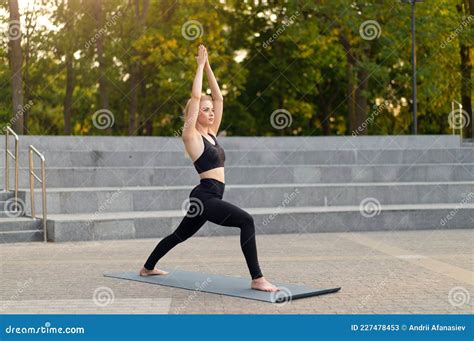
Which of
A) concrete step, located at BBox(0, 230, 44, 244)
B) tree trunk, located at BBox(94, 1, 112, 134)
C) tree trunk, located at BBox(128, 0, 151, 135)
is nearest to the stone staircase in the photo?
concrete step, located at BBox(0, 230, 44, 244)

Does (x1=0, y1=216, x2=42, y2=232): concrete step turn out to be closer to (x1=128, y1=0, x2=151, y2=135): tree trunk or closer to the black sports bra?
the black sports bra

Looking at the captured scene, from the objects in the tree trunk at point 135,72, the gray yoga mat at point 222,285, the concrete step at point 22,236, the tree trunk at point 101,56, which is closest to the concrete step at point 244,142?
the concrete step at point 22,236

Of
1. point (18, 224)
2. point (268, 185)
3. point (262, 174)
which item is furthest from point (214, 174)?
point (262, 174)

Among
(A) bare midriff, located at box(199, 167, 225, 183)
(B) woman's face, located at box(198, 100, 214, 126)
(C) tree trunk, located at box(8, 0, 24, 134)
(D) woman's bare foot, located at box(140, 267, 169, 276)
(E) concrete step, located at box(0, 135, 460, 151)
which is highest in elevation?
(C) tree trunk, located at box(8, 0, 24, 134)

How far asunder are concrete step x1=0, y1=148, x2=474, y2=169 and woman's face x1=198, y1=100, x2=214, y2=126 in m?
10.9

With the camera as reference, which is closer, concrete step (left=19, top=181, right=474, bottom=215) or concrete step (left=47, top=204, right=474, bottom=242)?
concrete step (left=47, top=204, right=474, bottom=242)

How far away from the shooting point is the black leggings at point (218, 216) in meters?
7.67

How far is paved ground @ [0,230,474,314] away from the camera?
282 inches

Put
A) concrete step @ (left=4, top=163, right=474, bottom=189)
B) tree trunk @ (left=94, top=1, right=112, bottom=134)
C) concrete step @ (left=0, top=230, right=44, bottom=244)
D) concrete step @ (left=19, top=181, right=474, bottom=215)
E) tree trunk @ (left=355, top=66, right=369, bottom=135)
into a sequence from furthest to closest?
tree trunk @ (left=355, top=66, right=369, bottom=135)
tree trunk @ (left=94, top=1, right=112, bottom=134)
concrete step @ (left=4, top=163, right=474, bottom=189)
concrete step @ (left=19, top=181, right=474, bottom=215)
concrete step @ (left=0, top=230, right=44, bottom=244)

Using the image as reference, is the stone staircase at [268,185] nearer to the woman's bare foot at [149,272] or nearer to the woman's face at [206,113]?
the woman's bare foot at [149,272]

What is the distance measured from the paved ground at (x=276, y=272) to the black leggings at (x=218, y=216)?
489 millimetres

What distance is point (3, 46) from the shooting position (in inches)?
1155
